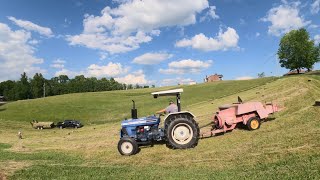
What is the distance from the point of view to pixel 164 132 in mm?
15000

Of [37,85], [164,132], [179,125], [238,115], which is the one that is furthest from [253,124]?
[37,85]

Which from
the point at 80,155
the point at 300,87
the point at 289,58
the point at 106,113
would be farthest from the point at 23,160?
the point at 289,58

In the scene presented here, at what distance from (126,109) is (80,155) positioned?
147 ft

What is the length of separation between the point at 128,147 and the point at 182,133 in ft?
8.12

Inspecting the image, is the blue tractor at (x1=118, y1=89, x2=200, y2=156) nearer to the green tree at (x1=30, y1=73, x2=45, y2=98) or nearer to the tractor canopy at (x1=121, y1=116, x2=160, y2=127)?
the tractor canopy at (x1=121, y1=116, x2=160, y2=127)

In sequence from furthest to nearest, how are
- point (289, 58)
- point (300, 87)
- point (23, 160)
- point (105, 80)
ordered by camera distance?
1. point (105, 80)
2. point (289, 58)
3. point (300, 87)
4. point (23, 160)

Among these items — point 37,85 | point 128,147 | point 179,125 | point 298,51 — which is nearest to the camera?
point 179,125

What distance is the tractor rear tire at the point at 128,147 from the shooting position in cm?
1508

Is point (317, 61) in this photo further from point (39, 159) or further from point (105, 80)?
point (105, 80)

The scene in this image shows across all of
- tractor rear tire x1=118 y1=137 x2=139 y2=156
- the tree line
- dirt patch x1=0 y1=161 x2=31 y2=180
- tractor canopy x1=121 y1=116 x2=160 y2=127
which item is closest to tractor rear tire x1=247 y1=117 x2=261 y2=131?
tractor canopy x1=121 y1=116 x2=160 y2=127

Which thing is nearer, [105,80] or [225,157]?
[225,157]

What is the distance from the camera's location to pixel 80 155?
56.3 feet

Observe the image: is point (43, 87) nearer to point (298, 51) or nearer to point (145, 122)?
point (298, 51)

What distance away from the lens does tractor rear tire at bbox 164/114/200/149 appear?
579 inches
